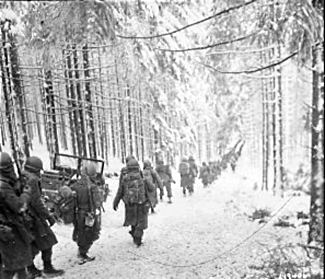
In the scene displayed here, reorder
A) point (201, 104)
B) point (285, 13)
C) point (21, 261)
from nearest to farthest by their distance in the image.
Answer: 1. point (21, 261)
2. point (285, 13)
3. point (201, 104)

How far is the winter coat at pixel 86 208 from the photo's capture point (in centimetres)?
761

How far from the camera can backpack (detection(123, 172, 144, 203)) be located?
8727mm

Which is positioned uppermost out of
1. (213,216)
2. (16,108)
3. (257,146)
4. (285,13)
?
(285,13)

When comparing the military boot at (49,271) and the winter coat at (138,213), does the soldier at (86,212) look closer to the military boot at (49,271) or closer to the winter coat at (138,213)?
the military boot at (49,271)

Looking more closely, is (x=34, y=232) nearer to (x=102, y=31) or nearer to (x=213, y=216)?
(x=102, y=31)

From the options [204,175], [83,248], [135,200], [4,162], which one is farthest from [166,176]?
[4,162]

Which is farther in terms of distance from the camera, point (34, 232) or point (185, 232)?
point (185, 232)

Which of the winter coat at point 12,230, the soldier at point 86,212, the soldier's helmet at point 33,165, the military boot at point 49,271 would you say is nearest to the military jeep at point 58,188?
the soldier at point 86,212

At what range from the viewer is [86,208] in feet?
25.0

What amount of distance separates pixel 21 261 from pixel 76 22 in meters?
3.80

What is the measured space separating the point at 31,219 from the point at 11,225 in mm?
692

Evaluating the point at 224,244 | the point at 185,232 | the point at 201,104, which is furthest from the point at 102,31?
the point at 201,104

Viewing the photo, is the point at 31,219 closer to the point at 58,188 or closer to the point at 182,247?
the point at 182,247

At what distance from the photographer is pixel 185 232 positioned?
1050 centimetres
